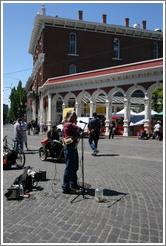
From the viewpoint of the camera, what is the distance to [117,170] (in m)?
7.54

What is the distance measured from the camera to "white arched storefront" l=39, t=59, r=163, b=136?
23.2 meters

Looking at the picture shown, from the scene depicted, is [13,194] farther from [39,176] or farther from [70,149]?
[70,149]

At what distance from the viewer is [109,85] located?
2664 cm

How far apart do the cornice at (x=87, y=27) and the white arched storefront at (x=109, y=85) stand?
945 cm

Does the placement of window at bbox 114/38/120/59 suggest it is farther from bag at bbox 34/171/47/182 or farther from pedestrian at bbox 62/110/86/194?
pedestrian at bbox 62/110/86/194

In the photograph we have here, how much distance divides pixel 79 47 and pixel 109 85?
14.2 metres

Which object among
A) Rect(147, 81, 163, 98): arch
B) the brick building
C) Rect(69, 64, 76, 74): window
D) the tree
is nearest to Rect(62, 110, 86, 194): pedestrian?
Rect(147, 81, 163, 98): arch

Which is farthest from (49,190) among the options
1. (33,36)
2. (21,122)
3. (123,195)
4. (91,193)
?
(33,36)

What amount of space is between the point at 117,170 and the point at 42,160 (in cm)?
336

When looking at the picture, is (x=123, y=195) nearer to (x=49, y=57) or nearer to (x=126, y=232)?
(x=126, y=232)

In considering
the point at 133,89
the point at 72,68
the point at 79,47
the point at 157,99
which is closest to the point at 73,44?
the point at 79,47

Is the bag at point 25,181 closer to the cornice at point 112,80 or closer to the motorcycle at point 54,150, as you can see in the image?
the motorcycle at point 54,150

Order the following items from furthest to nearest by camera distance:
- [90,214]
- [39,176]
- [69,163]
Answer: [39,176]
[69,163]
[90,214]

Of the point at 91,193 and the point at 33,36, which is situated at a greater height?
the point at 33,36
